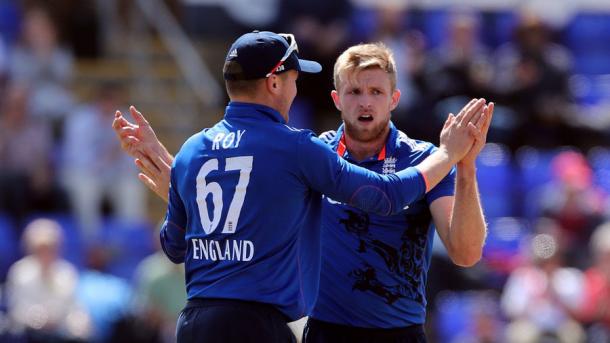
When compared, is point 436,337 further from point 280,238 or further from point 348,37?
point 280,238

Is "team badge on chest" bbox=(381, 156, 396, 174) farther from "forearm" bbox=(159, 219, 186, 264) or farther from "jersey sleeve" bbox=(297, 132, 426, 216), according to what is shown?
"forearm" bbox=(159, 219, 186, 264)

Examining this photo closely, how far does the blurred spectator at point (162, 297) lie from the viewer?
10375 millimetres

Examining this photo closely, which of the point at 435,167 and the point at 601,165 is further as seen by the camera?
the point at 601,165

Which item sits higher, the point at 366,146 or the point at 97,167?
the point at 97,167

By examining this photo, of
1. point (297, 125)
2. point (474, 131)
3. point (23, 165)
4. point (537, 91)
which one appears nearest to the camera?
point (474, 131)

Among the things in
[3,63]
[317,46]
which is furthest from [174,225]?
[3,63]

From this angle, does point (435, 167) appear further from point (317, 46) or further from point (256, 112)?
point (317, 46)

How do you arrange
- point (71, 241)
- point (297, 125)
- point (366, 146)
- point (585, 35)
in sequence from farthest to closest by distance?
point (585, 35)
point (297, 125)
point (71, 241)
point (366, 146)

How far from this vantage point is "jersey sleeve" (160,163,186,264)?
5.22 m

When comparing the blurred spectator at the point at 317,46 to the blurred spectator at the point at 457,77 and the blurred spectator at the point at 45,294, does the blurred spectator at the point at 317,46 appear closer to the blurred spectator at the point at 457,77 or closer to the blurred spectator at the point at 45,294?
the blurred spectator at the point at 457,77

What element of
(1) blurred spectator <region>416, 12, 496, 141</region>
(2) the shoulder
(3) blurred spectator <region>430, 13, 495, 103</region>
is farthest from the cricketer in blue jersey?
(3) blurred spectator <region>430, 13, 495, 103</region>

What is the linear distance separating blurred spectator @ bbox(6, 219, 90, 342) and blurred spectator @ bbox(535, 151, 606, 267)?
4.45 meters

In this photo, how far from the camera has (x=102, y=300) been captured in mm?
10758

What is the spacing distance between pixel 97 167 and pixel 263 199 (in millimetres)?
7645
